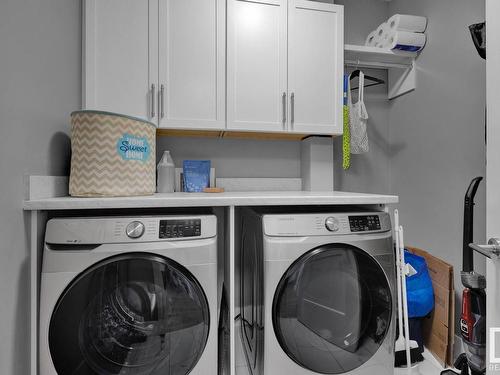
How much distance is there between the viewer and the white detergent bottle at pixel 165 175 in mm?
1838

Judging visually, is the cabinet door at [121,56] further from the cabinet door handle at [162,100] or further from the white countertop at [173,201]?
the white countertop at [173,201]

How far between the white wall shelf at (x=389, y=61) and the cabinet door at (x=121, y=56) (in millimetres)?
1315

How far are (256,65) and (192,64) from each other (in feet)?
1.30

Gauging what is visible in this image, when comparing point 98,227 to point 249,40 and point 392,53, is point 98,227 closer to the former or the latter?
point 249,40

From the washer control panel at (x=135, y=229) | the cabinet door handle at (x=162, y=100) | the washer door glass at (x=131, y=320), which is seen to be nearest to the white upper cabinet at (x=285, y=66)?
the cabinet door handle at (x=162, y=100)

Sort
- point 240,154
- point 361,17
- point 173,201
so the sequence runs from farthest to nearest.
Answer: point 361,17, point 240,154, point 173,201

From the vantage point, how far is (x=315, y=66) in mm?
1869

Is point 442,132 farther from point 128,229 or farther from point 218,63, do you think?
point 128,229

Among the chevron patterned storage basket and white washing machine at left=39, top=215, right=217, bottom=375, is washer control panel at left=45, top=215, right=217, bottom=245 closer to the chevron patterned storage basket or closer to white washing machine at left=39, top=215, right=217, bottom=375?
white washing machine at left=39, top=215, right=217, bottom=375

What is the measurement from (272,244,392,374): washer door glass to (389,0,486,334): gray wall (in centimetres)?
77

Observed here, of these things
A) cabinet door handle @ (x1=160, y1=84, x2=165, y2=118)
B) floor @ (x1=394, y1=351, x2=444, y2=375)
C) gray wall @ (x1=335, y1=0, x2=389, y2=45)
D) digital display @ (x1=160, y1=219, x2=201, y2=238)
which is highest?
gray wall @ (x1=335, y1=0, x2=389, y2=45)

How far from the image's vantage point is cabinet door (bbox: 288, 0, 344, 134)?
1.84m

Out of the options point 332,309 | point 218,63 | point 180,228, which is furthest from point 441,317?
point 218,63

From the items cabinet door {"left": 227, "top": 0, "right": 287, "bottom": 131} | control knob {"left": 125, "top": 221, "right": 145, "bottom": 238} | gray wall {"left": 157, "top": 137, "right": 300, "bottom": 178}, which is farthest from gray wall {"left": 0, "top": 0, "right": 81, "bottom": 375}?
cabinet door {"left": 227, "top": 0, "right": 287, "bottom": 131}
